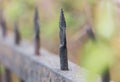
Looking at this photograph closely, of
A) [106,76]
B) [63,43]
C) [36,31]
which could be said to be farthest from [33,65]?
[106,76]

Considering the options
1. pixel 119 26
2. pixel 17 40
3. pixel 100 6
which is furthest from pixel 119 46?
pixel 17 40

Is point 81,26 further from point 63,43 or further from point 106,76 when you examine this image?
point 106,76

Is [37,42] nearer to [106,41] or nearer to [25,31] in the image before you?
[106,41]

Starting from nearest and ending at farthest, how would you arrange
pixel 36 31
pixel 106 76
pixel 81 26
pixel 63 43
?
pixel 106 76 → pixel 63 43 → pixel 36 31 → pixel 81 26

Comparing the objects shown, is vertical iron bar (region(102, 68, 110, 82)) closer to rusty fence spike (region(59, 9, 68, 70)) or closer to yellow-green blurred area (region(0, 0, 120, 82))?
yellow-green blurred area (region(0, 0, 120, 82))

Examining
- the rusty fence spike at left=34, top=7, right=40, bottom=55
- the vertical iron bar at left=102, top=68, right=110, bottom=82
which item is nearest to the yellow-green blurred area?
the vertical iron bar at left=102, top=68, right=110, bottom=82
